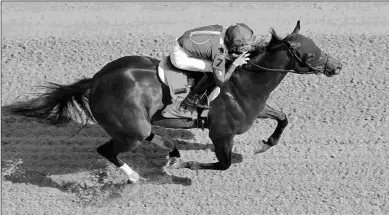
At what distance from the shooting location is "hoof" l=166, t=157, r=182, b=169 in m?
9.66

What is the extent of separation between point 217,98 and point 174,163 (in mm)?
1123

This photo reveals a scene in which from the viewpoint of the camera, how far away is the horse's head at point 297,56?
8.48 meters

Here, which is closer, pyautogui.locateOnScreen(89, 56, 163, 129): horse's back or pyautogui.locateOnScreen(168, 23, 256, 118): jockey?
pyautogui.locateOnScreen(168, 23, 256, 118): jockey

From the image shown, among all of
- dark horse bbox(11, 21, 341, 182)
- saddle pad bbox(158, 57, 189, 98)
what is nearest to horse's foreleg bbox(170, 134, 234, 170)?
dark horse bbox(11, 21, 341, 182)

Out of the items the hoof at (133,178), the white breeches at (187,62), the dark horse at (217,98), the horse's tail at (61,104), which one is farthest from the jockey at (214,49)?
the hoof at (133,178)

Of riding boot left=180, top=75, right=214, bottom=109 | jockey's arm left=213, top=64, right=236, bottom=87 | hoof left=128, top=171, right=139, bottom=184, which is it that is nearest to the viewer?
jockey's arm left=213, top=64, right=236, bottom=87

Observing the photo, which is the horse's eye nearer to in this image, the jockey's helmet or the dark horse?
the dark horse

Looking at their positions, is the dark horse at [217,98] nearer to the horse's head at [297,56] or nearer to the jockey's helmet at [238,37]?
the horse's head at [297,56]

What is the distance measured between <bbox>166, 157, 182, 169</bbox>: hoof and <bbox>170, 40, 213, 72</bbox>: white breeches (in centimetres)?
132

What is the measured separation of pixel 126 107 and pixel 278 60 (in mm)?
1691

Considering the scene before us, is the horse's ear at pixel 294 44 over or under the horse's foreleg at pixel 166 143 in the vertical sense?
over

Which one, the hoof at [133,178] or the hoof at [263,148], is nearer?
the hoof at [133,178]

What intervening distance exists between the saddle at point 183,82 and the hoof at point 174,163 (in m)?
0.91

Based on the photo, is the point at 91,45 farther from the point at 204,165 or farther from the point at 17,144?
the point at 204,165
